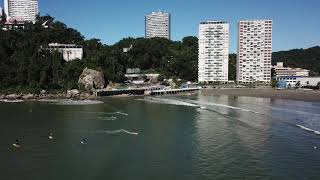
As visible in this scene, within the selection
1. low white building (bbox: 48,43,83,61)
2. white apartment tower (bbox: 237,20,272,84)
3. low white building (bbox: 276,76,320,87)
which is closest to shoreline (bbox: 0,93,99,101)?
low white building (bbox: 48,43,83,61)

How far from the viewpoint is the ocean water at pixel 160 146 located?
3431 cm

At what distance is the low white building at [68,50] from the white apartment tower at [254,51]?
6832cm

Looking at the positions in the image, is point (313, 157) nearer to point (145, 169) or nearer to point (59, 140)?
point (145, 169)

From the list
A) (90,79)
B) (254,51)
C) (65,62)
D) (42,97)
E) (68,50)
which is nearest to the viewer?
(42,97)

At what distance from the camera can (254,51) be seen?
168125 millimetres

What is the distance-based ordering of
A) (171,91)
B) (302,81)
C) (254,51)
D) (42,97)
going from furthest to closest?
(254,51), (302,81), (171,91), (42,97)

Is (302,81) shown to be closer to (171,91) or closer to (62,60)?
(171,91)

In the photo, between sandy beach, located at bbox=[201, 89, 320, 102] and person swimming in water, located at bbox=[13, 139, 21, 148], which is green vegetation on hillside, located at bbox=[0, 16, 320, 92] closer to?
sandy beach, located at bbox=[201, 89, 320, 102]

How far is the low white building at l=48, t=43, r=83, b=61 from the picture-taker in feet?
419

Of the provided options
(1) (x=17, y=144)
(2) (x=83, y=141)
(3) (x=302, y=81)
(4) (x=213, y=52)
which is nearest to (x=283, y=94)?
(3) (x=302, y=81)

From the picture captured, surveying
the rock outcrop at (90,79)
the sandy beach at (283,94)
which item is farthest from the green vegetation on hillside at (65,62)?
the sandy beach at (283,94)

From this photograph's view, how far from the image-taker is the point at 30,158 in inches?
1523

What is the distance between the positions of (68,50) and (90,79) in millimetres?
15340

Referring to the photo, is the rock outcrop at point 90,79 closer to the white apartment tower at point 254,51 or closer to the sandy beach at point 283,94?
the sandy beach at point 283,94
